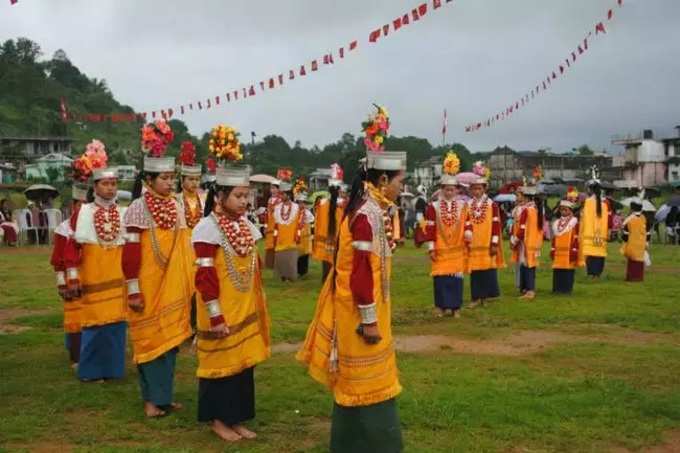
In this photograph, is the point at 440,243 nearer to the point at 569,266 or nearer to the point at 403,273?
the point at 569,266

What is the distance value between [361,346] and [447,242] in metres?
6.49

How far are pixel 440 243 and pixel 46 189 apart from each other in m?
18.6

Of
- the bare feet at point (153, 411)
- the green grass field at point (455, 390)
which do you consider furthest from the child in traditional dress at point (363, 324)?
the bare feet at point (153, 411)

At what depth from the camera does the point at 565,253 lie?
13.9m

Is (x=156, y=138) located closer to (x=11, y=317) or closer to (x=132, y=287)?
(x=132, y=287)

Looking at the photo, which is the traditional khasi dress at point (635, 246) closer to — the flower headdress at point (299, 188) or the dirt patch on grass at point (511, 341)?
the dirt patch on grass at point (511, 341)

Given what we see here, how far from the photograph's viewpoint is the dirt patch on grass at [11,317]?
1064cm

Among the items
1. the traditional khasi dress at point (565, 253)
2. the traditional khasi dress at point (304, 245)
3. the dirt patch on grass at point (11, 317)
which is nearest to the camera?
the dirt patch on grass at point (11, 317)

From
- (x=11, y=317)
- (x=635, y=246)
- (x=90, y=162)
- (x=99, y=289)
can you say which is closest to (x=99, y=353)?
(x=99, y=289)

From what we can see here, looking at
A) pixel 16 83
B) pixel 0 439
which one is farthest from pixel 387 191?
pixel 16 83

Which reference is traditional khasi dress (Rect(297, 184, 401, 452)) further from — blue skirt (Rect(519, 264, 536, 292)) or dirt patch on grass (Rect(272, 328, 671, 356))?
blue skirt (Rect(519, 264, 536, 292))

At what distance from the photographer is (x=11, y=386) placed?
7562 millimetres

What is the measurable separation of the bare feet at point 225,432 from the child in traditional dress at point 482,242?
686cm

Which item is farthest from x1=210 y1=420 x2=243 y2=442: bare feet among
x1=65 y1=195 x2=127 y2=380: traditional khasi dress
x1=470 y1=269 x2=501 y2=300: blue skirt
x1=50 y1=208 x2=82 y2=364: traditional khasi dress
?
x1=470 y1=269 x2=501 y2=300: blue skirt
